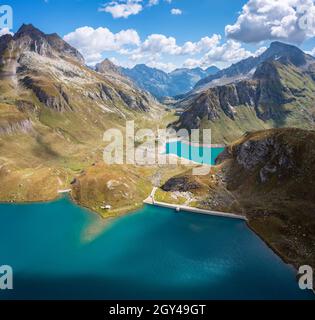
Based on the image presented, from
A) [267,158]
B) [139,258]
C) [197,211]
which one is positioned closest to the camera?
[139,258]

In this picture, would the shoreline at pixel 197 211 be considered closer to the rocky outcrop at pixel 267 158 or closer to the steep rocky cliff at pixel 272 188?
the steep rocky cliff at pixel 272 188

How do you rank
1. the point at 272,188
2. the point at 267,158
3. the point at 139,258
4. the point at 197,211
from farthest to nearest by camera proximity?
the point at 267,158
the point at 197,211
the point at 272,188
the point at 139,258

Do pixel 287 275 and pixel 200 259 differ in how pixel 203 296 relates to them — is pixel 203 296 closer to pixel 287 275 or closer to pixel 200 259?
pixel 200 259

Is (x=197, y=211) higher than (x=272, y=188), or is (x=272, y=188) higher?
(x=272, y=188)

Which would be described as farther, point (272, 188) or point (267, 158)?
point (267, 158)

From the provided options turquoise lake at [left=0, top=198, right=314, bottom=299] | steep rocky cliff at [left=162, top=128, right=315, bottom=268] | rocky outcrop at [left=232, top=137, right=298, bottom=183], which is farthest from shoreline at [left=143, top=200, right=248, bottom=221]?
rocky outcrop at [left=232, top=137, right=298, bottom=183]

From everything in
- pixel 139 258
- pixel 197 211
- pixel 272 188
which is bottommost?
pixel 139 258

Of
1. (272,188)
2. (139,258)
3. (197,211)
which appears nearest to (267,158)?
(272,188)

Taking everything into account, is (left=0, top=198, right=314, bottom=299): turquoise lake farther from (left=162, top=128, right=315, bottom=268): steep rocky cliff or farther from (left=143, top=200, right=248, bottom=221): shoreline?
(left=162, top=128, right=315, bottom=268): steep rocky cliff

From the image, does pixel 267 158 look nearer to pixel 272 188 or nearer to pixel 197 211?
pixel 272 188
